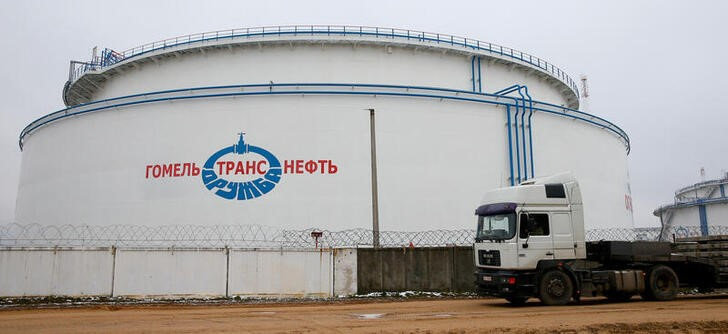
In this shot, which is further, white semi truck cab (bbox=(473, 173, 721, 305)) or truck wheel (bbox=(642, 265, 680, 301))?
truck wheel (bbox=(642, 265, 680, 301))

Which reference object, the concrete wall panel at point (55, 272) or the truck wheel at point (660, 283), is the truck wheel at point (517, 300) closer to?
the truck wheel at point (660, 283)

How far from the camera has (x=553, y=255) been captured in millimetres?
15609

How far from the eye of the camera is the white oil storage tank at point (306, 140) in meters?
22.6

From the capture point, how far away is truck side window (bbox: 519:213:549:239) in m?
15.4

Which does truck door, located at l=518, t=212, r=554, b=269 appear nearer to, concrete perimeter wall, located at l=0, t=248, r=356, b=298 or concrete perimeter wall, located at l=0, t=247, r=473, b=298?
concrete perimeter wall, located at l=0, t=247, r=473, b=298

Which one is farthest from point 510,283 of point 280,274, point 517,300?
point 280,274

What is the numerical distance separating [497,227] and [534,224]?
98cm

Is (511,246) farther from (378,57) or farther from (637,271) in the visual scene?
(378,57)

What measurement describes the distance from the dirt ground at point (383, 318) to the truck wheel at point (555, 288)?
321mm

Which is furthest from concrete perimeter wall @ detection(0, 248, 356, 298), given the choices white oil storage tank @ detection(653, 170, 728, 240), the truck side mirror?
white oil storage tank @ detection(653, 170, 728, 240)

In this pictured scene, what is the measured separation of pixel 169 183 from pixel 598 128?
21111 millimetres

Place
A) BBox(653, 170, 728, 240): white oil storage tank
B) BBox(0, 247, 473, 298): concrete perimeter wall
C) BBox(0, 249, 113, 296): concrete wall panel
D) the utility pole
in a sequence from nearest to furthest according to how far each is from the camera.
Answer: BBox(0, 249, 113, 296): concrete wall panel, BBox(0, 247, 473, 298): concrete perimeter wall, the utility pole, BBox(653, 170, 728, 240): white oil storage tank

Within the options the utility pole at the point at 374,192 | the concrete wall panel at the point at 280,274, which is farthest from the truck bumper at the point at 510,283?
the utility pole at the point at 374,192

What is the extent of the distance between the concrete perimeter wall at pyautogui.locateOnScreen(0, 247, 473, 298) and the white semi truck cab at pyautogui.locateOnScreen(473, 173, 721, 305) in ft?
16.2
